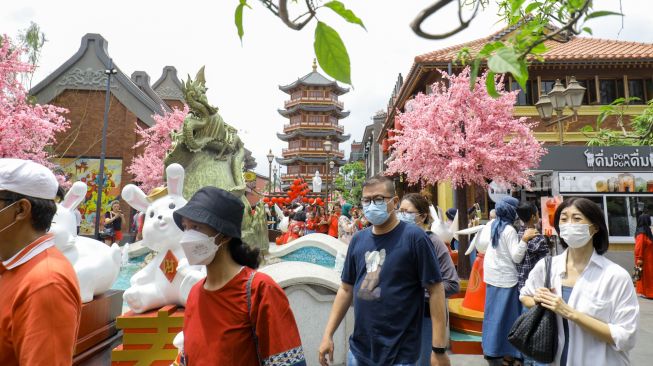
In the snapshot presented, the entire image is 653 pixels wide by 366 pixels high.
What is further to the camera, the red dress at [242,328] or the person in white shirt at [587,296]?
the person in white shirt at [587,296]

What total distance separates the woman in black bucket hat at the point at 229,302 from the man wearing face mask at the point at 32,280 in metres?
0.49

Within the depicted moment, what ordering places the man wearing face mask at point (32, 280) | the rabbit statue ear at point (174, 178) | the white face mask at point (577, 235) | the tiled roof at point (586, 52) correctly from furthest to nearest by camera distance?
the tiled roof at point (586, 52) → the rabbit statue ear at point (174, 178) → the white face mask at point (577, 235) → the man wearing face mask at point (32, 280)

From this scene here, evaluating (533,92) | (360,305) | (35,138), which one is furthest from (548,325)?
(533,92)

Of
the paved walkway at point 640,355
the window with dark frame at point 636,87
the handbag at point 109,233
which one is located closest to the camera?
the paved walkway at point 640,355

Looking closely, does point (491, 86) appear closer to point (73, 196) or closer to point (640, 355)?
point (73, 196)

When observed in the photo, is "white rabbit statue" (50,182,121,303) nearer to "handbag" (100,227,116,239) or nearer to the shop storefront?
"handbag" (100,227,116,239)

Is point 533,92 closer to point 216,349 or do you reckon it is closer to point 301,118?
point 216,349

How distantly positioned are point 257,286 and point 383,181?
4.67ft

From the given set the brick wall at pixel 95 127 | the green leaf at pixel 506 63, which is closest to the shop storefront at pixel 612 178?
the green leaf at pixel 506 63

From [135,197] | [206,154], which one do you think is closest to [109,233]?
[206,154]

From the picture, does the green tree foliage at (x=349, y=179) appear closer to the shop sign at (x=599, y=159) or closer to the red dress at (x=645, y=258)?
the shop sign at (x=599, y=159)

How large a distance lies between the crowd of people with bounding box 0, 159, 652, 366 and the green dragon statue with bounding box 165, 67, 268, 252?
4.31 m

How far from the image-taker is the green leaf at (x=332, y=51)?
2.51ft

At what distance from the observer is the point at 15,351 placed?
1343 mm
